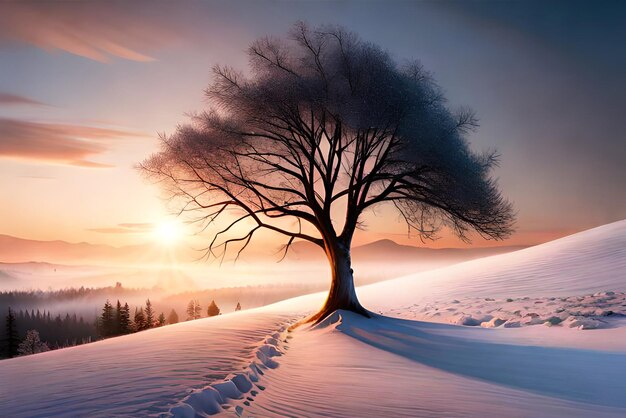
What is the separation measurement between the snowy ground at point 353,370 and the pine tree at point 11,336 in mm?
31854

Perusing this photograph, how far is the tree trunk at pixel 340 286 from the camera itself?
560 inches

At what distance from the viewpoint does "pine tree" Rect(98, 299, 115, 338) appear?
51.0 meters

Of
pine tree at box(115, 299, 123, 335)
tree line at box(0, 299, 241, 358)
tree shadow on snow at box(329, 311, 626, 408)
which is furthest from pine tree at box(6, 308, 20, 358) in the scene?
tree shadow on snow at box(329, 311, 626, 408)

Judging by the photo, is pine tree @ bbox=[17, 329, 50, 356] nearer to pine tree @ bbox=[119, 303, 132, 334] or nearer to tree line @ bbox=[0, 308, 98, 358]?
pine tree @ bbox=[119, 303, 132, 334]

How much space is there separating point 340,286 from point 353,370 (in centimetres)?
696

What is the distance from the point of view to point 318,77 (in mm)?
14070

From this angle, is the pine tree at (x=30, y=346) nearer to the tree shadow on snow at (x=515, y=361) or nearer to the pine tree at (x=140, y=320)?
the pine tree at (x=140, y=320)

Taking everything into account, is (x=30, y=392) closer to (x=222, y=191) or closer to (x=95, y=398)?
(x=95, y=398)

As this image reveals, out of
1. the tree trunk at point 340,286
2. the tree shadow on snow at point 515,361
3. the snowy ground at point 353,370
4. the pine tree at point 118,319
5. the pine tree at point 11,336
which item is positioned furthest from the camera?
the pine tree at point 118,319

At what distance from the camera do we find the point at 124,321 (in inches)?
2003

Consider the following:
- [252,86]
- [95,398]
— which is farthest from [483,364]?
[252,86]

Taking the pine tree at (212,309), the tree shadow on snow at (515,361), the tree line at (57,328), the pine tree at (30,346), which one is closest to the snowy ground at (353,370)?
the tree shadow on snow at (515,361)

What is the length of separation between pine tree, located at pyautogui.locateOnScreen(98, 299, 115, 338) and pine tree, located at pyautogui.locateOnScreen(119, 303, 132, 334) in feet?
3.32

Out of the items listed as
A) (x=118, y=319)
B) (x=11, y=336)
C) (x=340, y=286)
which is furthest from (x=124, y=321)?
(x=340, y=286)
